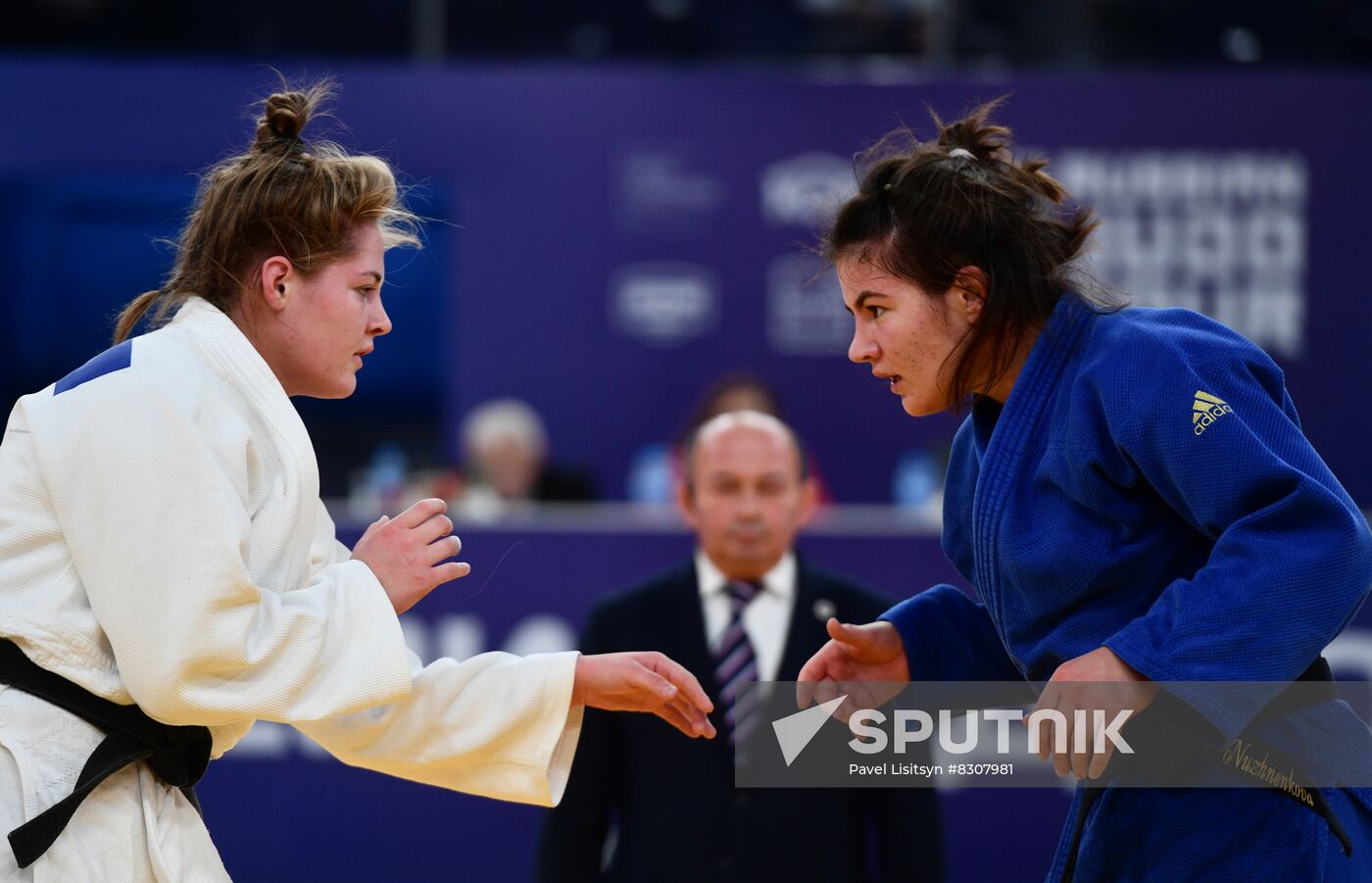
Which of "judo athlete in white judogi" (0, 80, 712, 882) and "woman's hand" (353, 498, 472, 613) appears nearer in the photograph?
"judo athlete in white judogi" (0, 80, 712, 882)

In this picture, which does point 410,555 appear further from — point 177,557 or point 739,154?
point 739,154

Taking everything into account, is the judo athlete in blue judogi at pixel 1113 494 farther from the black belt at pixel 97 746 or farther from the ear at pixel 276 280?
the black belt at pixel 97 746

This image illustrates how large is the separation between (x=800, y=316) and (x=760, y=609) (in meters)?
4.93

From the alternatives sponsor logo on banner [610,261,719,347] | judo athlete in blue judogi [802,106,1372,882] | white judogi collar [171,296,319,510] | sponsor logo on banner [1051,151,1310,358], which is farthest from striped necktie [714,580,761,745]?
sponsor logo on banner [1051,151,1310,358]

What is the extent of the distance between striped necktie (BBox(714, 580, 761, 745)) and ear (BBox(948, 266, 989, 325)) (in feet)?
5.41

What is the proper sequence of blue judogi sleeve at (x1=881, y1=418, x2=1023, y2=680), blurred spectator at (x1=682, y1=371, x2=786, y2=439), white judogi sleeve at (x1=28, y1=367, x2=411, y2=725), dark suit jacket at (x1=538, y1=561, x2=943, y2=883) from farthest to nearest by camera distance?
blurred spectator at (x1=682, y1=371, x2=786, y2=439), dark suit jacket at (x1=538, y1=561, x2=943, y2=883), blue judogi sleeve at (x1=881, y1=418, x2=1023, y2=680), white judogi sleeve at (x1=28, y1=367, x2=411, y2=725)

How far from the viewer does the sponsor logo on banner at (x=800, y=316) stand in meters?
8.67

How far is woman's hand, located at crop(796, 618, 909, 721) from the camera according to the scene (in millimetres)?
→ 2633

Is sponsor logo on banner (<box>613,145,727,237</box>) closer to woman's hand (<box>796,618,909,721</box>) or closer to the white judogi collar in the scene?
woman's hand (<box>796,618,909,721</box>)

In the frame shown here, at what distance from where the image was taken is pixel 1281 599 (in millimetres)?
2004

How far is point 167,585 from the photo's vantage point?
2.11 m

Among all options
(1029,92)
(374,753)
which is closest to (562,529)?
(374,753)

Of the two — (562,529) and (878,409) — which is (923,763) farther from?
(878,409)

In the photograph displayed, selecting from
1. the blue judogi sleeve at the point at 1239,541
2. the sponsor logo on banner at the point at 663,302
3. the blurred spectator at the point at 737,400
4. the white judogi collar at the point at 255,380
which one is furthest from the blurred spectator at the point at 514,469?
the blue judogi sleeve at the point at 1239,541
